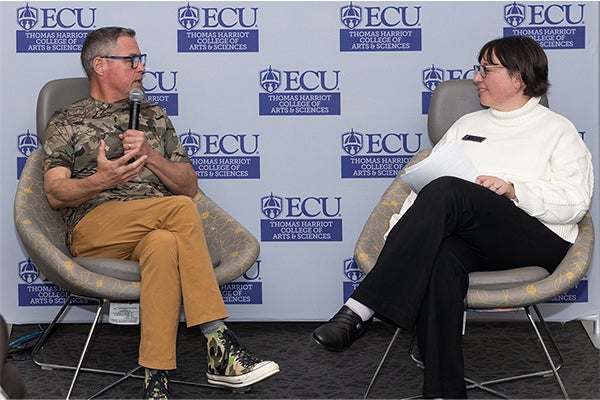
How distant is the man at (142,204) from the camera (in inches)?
118

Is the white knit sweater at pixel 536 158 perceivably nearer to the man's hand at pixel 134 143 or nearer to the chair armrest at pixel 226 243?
the chair armrest at pixel 226 243

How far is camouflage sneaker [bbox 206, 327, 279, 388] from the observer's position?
10.2 ft

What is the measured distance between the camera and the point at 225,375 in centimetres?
313

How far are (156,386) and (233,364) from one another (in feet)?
0.95

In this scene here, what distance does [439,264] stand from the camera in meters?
2.81

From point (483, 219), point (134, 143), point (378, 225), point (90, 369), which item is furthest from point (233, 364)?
point (483, 219)

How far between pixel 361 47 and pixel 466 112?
24.5 inches

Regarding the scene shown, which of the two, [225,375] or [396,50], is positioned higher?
[396,50]

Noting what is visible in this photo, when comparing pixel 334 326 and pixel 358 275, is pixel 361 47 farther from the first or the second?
pixel 334 326

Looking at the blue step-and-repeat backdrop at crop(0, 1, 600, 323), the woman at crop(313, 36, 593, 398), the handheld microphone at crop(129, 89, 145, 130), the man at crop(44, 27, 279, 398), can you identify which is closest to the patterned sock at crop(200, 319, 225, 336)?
the man at crop(44, 27, 279, 398)

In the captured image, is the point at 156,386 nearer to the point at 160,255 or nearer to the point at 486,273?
the point at 160,255

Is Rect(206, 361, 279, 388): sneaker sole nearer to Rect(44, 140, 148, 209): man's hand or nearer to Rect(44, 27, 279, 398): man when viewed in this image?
Rect(44, 27, 279, 398): man

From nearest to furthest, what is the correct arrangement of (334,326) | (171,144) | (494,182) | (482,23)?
(334,326) < (494,182) < (171,144) < (482,23)

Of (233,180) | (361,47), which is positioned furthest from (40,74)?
(361,47)
